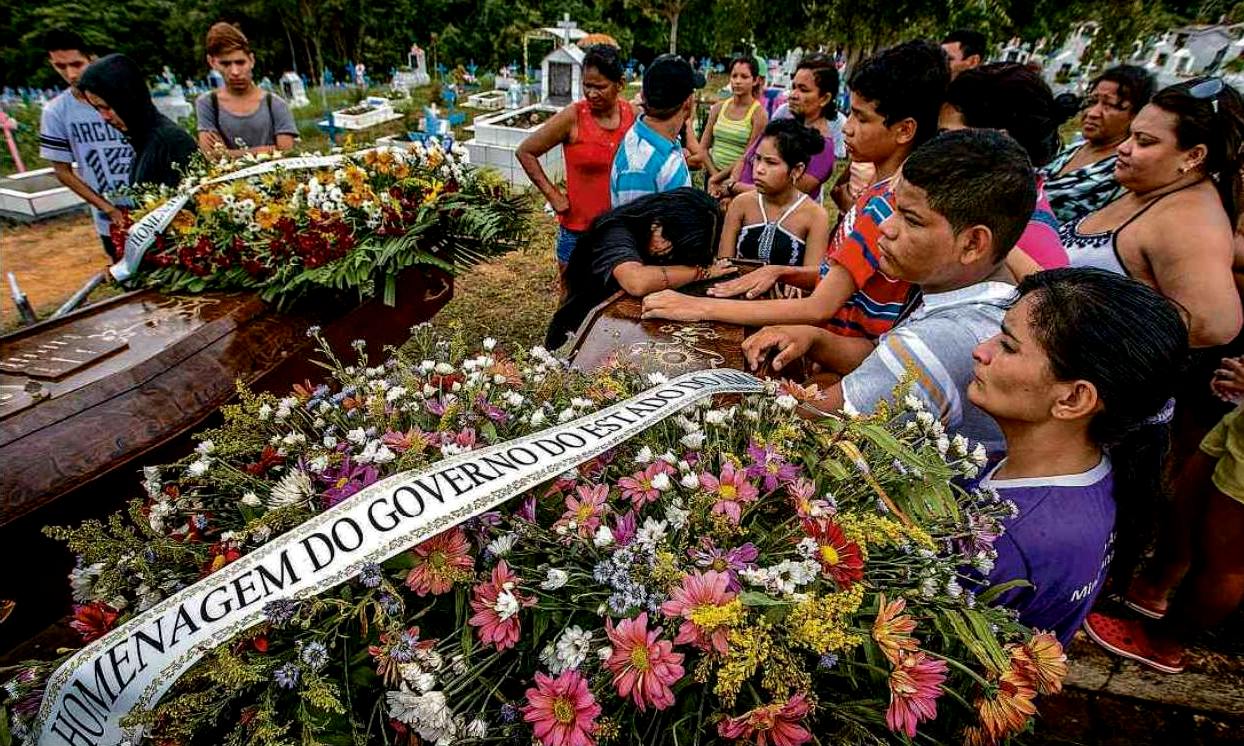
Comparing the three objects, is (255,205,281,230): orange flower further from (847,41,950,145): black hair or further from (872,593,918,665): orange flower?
(872,593,918,665): orange flower

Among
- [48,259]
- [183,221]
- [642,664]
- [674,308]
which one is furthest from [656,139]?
[48,259]

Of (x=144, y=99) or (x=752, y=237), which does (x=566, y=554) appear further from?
(x=144, y=99)

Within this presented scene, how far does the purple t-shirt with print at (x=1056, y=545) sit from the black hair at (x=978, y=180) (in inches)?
25.0

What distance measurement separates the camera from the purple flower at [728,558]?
890 mm

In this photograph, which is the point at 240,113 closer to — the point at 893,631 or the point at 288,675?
the point at 288,675

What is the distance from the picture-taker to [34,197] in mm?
7289

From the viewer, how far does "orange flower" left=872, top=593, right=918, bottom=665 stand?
82 cm

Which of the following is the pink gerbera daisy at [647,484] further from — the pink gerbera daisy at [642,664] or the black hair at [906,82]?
the black hair at [906,82]

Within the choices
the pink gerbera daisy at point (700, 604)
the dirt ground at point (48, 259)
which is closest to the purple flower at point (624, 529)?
the pink gerbera daisy at point (700, 604)

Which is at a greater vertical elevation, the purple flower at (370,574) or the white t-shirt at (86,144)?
the purple flower at (370,574)

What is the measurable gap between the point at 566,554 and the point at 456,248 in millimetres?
2855

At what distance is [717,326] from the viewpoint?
6.91 feet

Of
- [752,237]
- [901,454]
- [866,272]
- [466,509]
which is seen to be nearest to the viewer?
[466,509]

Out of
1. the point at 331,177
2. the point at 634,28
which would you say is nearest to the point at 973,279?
the point at 331,177
